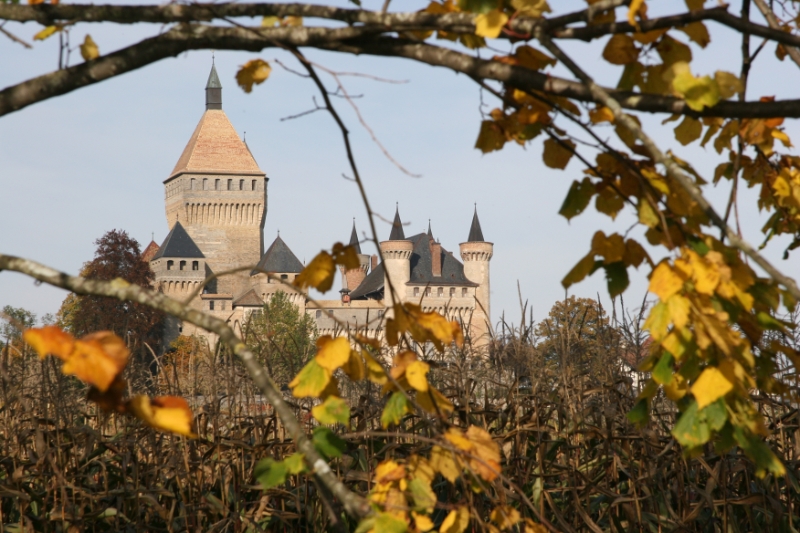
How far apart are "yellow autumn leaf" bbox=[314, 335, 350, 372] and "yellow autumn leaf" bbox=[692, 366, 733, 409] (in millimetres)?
553

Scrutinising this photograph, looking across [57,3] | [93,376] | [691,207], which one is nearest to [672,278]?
[691,207]

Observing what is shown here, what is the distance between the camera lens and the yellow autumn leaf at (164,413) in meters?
1.25

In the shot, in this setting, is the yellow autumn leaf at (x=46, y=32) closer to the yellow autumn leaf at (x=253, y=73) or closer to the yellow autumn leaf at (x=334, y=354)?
the yellow autumn leaf at (x=253, y=73)

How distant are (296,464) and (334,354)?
7.4 inches

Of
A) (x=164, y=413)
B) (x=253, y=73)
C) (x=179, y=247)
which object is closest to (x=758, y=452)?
(x=164, y=413)

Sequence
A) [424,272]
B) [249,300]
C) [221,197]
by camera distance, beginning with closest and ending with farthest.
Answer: [249,300]
[424,272]
[221,197]

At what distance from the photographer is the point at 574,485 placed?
321cm

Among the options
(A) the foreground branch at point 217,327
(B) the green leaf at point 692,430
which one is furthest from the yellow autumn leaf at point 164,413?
(B) the green leaf at point 692,430

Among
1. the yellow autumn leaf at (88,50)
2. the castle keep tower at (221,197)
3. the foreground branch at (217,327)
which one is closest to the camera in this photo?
the foreground branch at (217,327)

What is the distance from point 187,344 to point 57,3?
187ft

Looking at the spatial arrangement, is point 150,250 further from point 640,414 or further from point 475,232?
point 640,414

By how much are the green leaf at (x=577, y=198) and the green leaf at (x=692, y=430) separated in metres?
0.41

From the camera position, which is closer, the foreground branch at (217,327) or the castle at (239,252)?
the foreground branch at (217,327)

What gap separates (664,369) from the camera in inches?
55.6
